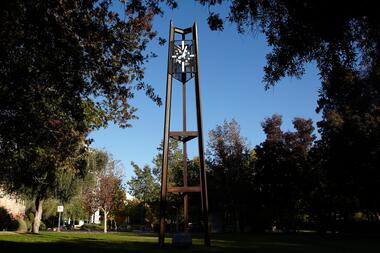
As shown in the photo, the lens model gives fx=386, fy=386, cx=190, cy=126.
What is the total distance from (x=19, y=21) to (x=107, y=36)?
1853 millimetres

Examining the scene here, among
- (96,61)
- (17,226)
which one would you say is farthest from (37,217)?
(96,61)

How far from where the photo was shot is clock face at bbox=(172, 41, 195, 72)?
1886 cm

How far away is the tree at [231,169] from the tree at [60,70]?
32.6 metres

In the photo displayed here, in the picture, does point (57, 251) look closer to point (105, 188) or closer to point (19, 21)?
point (19, 21)

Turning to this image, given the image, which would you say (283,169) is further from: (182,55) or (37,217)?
(182,55)

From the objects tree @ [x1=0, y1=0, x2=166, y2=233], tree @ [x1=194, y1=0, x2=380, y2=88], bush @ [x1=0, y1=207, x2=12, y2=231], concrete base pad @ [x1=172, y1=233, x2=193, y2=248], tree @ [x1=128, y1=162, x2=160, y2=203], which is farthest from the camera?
tree @ [x1=128, y1=162, x2=160, y2=203]

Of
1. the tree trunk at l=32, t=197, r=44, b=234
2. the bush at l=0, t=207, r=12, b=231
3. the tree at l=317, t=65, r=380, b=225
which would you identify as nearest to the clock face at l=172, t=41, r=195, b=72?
the tree at l=317, t=65, r=380, b=225

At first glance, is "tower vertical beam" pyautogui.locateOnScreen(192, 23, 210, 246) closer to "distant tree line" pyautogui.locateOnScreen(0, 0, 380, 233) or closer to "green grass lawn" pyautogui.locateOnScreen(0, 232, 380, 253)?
"green grass lawn" pyautogui.locateOnScreen(0, 232, 380, 253)

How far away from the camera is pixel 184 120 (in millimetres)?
18531

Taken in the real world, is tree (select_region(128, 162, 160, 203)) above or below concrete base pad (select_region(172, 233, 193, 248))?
above

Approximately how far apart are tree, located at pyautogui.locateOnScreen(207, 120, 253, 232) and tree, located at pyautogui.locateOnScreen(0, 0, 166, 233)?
1285 inches

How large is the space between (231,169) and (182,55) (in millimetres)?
30256

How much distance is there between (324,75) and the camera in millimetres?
8383

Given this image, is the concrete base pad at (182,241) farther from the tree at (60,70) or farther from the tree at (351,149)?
the tree at (351,149)
